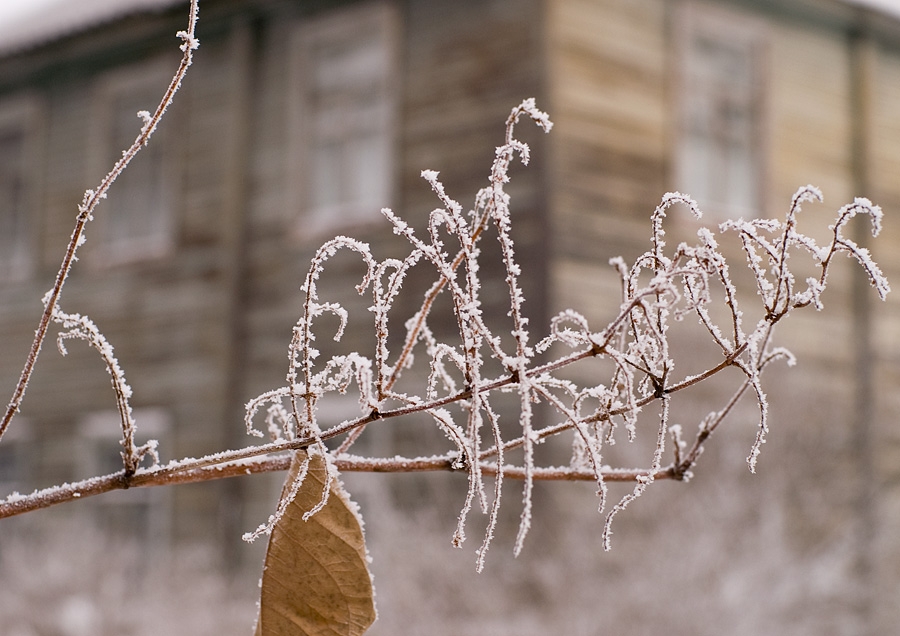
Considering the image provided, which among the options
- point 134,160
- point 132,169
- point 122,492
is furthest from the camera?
point 132,169

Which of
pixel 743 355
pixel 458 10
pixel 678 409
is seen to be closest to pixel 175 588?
pixel 678 409

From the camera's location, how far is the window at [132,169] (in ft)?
32.6

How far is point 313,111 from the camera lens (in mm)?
8844

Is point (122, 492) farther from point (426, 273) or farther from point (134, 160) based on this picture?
point (426, 273)

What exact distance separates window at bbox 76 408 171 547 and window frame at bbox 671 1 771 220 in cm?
445

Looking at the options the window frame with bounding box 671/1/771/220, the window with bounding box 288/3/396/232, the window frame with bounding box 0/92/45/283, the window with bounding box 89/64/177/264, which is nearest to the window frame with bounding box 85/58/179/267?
the window with bounding box 89/64/177/264

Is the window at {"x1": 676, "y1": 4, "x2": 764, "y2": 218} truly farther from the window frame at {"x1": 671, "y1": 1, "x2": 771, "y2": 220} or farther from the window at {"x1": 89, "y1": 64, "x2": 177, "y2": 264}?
the window at {"x1": 89, "y1": 64, "x2": 177, "y2": 264}

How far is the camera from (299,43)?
8.87 m

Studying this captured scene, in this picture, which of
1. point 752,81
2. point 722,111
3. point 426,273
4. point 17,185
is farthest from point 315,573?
point 17,185

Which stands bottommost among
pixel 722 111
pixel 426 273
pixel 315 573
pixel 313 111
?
pixel 315 573

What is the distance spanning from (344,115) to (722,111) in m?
2.64

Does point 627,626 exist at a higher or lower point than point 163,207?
lower

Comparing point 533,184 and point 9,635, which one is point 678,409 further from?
point 9,635

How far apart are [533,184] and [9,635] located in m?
4.11
